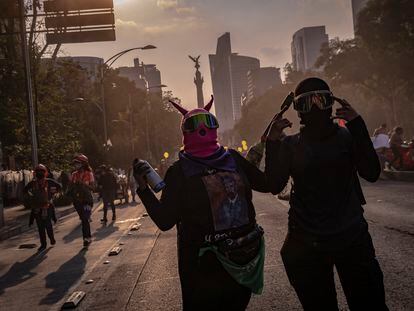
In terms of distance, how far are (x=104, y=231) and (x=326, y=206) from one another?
483 inches

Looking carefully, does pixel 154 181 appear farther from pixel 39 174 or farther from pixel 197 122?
pixel 39 174

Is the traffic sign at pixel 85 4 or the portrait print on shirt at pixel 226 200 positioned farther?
the traffic sign at pixel 85 4

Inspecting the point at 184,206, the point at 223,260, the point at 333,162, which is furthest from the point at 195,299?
the point at 333,162

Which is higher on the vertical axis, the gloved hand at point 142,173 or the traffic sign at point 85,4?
the traffic sign at point 85,4

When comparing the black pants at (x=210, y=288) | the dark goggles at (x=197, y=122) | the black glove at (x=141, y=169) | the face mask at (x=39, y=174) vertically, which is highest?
the dark goggles at (x=197, y=122)

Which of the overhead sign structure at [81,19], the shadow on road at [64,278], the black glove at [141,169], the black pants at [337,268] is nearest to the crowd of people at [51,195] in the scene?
the shadow on road at [64,278]

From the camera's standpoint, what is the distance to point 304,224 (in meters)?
3.35

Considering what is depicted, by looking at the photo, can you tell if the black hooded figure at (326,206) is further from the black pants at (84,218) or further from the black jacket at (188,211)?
the black pants at (84,218)

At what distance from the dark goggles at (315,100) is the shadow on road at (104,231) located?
34.6 ft

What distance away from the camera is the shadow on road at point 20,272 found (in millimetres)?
8838

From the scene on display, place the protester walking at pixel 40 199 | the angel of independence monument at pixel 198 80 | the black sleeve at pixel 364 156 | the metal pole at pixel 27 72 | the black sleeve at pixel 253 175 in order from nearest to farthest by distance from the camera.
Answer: the black sleeve at pixel 364 156
the black sleeve at pixel 253 175
the protester walking at pixel 40 199
the metal pole at pixel 27 72
the angel of independence monument at pixel 198 80

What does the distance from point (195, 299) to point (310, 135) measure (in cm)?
118

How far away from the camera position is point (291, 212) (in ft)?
11.6

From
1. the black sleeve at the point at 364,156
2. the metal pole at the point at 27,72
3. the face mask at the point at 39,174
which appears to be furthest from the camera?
the metal pole at the point at 27,72
